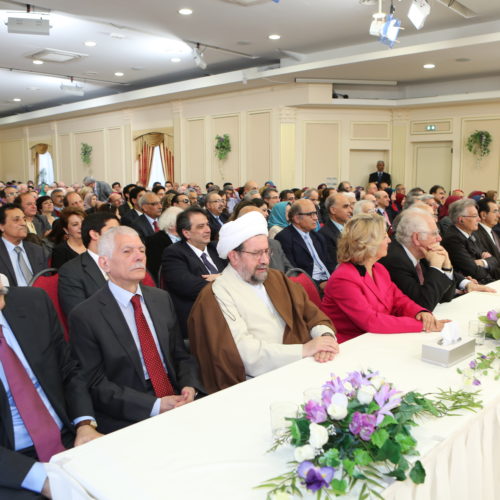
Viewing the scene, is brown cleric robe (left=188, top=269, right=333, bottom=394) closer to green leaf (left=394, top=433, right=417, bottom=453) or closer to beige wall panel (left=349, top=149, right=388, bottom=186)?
green leaf (left=394, top=433, right=417, bottom=453)

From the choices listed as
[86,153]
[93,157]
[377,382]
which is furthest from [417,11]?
[86,153]

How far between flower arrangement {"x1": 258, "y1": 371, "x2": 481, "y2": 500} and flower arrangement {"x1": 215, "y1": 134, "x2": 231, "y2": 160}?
477 inches

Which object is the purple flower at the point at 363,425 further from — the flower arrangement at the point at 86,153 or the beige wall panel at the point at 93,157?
the flower arrangement at the point at 86,153

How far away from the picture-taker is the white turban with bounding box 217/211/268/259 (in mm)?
2520

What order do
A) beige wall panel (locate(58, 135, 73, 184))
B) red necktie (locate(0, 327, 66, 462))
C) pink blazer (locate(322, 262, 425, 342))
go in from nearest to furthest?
red necktie (locate(0, 327, 66, 462))
pink blazer (locate(322, 262, 425, 342))
beige wall panel (locate(58, 135, 73, 184))

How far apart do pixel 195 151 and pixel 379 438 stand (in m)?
13.3

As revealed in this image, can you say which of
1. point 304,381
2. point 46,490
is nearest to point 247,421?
point 304,381

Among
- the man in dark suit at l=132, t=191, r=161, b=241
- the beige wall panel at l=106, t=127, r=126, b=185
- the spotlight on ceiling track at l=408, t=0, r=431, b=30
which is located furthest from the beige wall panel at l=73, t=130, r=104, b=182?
the spotlight on ceiling track at l=408, t=0, r=431, b=30

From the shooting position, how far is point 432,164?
1284cm

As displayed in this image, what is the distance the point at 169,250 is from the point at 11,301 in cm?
195

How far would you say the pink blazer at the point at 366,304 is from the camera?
2.64m

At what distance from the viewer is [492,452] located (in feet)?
6.19

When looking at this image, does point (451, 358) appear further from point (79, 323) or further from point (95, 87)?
point (95, 87)

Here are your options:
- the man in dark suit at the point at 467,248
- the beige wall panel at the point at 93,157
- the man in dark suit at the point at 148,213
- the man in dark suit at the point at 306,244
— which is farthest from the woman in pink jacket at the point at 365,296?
the beige wall panel at the point at 93,157
